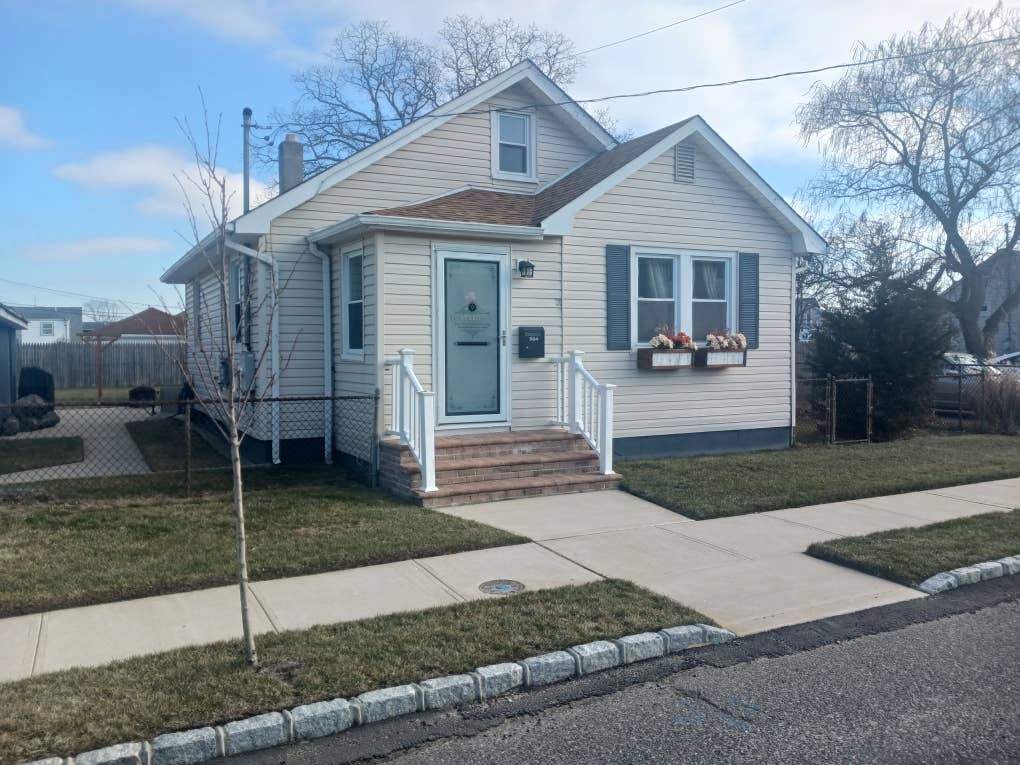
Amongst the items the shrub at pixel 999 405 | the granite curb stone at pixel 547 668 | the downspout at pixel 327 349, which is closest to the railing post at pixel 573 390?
the downspout at pixel 327 349

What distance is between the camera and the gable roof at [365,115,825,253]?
10.5 meters

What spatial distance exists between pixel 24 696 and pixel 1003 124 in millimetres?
29203

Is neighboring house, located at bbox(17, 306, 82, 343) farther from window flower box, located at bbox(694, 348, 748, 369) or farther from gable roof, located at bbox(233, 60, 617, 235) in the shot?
window flower box, located at bbox(694, 348, 748, 369)

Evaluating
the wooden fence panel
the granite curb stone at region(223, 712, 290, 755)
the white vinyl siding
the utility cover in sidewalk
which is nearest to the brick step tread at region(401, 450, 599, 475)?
the white vinyl siding

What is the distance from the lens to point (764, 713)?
4074 millimetres

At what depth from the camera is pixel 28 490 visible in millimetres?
8805

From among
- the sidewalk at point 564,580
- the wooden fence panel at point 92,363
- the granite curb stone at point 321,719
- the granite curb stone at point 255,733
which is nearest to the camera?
the granite curb stone at point 255,733

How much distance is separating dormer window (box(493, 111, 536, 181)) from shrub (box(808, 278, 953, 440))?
6.14 m

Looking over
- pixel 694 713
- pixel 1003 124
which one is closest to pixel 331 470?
pixel 694 713

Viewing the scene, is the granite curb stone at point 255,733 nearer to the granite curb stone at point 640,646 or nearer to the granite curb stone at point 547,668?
Result: the granite curb stone at point 547,668

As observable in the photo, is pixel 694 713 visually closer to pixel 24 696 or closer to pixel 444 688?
pixel 444 688

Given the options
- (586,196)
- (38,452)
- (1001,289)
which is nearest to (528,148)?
(586,196)

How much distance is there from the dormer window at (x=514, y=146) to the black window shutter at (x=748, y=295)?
3344 millimetres

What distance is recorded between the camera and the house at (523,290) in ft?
31.7
